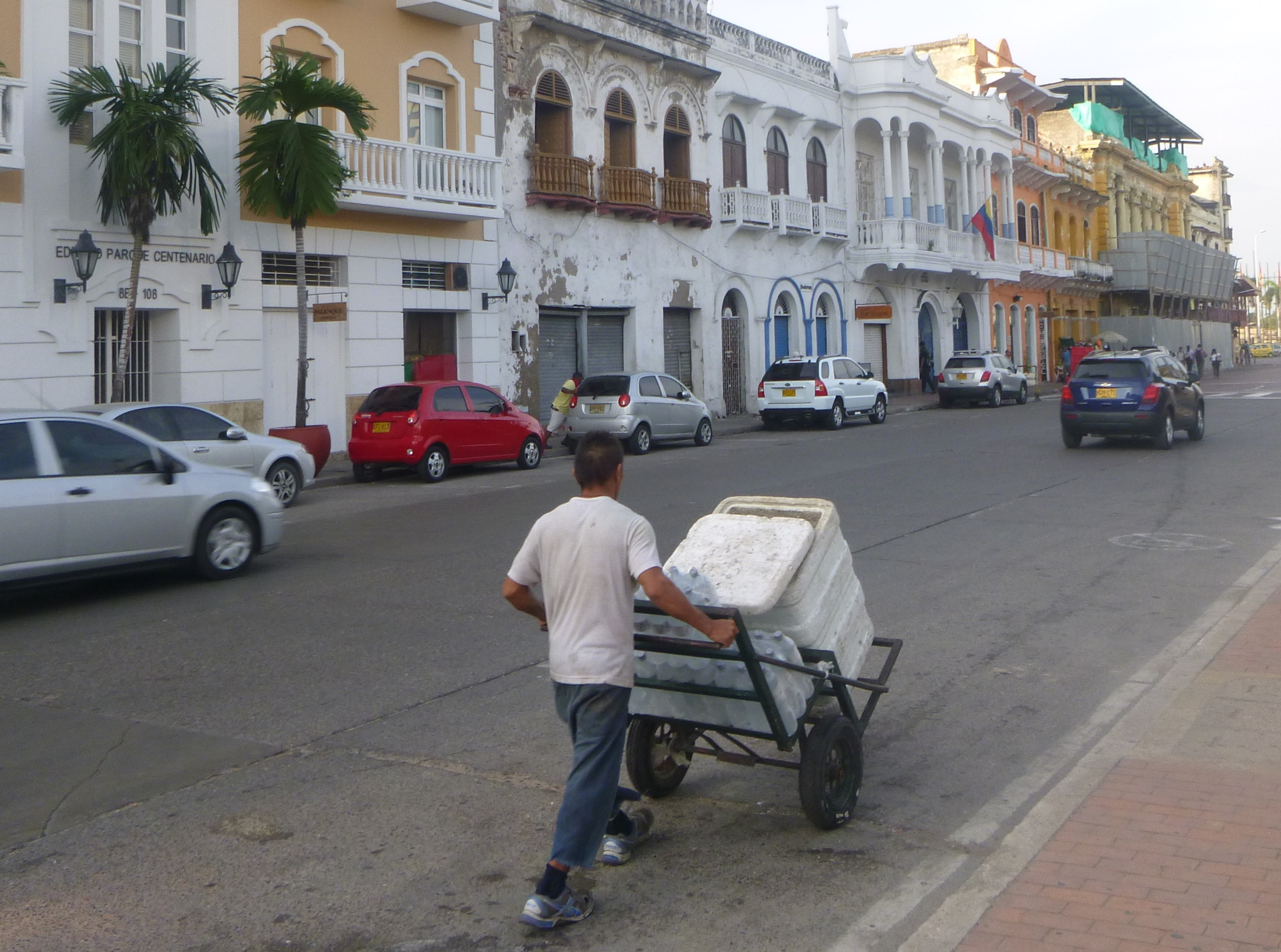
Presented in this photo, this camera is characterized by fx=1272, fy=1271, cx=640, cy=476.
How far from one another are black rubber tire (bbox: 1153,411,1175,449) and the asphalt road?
757 cm

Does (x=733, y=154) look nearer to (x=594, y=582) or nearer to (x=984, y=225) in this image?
(x=984, y=225)

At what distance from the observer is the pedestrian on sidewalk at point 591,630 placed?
4184 mm

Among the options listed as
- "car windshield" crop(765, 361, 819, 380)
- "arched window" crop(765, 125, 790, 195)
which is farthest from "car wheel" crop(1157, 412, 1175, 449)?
"arched window" crop(765, 125, 790, 195)

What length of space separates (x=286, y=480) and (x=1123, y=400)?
13.2 meters

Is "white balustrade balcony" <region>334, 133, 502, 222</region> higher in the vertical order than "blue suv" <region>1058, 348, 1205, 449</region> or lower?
higher

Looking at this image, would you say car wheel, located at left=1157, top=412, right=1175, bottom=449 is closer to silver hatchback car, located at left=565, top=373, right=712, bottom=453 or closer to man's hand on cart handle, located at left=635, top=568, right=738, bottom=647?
silver hatchback car, located at left=565, top=373, right=712, bottom=453

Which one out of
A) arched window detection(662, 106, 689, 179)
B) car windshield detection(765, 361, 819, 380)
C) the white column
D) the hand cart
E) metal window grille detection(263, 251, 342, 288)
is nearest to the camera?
the hand cart

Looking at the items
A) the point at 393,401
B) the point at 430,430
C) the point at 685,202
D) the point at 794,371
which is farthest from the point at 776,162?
the point at 430,430

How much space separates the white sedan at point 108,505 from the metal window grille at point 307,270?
36.3ft

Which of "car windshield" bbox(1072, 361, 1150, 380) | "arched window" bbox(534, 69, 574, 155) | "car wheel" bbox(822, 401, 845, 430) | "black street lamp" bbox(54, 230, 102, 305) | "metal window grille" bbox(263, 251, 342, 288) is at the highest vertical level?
"arched window" bbox(534, 69, 574, 155)

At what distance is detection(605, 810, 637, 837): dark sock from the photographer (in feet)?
15.5

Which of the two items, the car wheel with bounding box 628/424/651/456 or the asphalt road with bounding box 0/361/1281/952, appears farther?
the car wheel with bounding box 628/424/651/456

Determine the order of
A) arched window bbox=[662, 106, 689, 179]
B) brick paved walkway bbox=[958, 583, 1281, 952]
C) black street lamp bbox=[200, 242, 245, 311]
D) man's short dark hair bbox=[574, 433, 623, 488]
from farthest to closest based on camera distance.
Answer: arched window bbox=[662, 106, 689, 179], black street lamp bbox=[200, 242, 245, 311], man's short dark hair bbox=[574, 433, 623, 488], brick paved walkway bbox=[958, 583, 1281, 952]

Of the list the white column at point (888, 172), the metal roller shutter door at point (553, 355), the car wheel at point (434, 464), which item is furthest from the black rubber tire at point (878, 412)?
the car wheel at point (434, 464)
